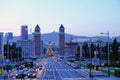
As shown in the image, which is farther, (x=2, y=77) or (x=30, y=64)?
(x=30, y=64)

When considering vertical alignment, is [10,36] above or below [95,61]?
above

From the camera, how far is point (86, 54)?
156m

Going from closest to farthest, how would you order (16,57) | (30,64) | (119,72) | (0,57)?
(0,57) < (119,72) < (30,64) < (16,57)

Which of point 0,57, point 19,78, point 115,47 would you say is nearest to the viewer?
point 0,57

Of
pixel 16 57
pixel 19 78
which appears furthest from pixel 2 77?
pixel 16 57

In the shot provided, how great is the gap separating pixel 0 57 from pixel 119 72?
1941cm

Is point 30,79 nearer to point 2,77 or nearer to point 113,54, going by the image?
point 2,77

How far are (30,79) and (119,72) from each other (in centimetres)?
1415

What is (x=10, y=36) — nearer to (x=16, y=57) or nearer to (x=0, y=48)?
(x=0, y=48)

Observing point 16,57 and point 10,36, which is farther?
point 16,57

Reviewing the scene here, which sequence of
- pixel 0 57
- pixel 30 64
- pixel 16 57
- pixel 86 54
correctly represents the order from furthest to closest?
pixel 86 54 → pixel 16 57 → pixel 30 64 → pixel 0 57

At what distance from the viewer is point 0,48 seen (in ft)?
161

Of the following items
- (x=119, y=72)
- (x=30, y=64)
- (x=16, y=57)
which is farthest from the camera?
(x=16, y=57)

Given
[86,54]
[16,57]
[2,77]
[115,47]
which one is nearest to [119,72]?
[2,77]
